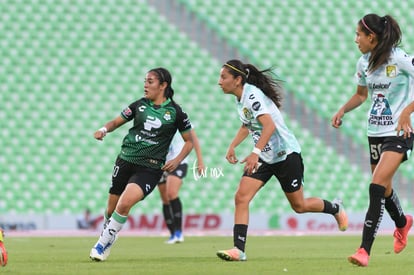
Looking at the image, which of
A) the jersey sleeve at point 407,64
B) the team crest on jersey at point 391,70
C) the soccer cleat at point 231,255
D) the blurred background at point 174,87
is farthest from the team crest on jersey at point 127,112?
the blurred background at point 174,87

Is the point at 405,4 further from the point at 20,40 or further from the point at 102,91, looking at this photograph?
the point at 20,40

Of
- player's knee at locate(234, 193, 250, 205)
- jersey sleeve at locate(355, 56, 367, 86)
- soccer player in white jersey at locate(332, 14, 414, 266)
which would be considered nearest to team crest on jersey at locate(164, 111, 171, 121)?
player's knee at locate(234, 193, 250, 205)

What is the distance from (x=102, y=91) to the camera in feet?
68.7

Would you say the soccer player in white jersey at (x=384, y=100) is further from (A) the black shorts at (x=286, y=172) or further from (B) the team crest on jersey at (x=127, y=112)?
(B) the team crest on jersey at (x=127, y=112)

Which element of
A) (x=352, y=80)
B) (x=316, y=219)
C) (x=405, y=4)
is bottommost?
(x=316, y=219)

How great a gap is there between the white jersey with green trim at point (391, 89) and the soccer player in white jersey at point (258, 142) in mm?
988

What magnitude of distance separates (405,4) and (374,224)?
16359 millimetres

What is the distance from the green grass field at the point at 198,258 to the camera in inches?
316

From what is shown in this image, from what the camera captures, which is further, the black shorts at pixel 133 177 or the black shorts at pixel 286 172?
the black shorts at pixel 133 177

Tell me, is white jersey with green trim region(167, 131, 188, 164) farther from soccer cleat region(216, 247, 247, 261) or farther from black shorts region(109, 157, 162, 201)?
soccer cleat region(216, 247, 247, 261)

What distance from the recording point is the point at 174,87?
21.3 m

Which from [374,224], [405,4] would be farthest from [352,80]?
[374,224]

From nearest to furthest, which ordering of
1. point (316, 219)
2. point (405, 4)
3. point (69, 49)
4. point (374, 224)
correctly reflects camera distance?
point (374, 224)
point (316, 219)
point (69, 49)
point (405, 4)

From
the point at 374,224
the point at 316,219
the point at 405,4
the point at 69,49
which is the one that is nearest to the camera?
the point at 374,224
